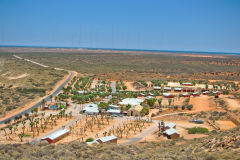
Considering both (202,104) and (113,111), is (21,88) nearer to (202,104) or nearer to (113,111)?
(113,111)

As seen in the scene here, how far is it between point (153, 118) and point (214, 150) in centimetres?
2457

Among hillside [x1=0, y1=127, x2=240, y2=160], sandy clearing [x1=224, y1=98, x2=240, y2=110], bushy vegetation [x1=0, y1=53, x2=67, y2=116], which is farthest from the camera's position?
bushy vegetation [x1=0, y1=53, x2=67, y2=116]

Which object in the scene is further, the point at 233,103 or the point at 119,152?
the point at 233,103

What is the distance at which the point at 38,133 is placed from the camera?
3219 centimetres

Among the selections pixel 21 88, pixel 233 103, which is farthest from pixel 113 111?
pixel 21 88

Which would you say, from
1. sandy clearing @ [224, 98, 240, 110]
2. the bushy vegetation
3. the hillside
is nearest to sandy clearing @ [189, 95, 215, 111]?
sandy clearing @ [224, 98, 240, 110]

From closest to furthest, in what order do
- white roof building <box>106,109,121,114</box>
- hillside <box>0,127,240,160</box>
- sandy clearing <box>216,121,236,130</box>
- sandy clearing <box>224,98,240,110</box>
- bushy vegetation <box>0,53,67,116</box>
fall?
hillside <box>0,127,240,160</box>, sandy clearing <box>216,121,236,130</box>, white roof building <box>106,109,121,114</box>, sandy clearing <box>224,98,240,110</box>, bushy vegetation <box>0,53,67,116</box>

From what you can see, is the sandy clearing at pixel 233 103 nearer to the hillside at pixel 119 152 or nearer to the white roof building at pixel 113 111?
the white roof building at pixel 113 111

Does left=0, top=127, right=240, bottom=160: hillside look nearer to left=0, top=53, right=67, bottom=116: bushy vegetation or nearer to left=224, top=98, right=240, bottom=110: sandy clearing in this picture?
left=0, top=53, right=67, bottom=116: bushy vegetation

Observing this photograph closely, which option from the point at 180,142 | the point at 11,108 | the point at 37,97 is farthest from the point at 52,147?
the point at 37,97

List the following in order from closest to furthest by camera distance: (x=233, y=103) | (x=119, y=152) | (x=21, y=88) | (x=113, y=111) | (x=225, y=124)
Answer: (x=119, y=152) < (x=225, y=124) < (x=113, y=111) < (x=233, y=103) < (x=21, y=88)

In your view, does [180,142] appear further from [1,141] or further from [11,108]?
[11,108]

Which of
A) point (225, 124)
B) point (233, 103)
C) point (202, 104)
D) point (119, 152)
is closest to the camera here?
point (119, 152)

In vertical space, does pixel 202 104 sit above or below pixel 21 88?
above
